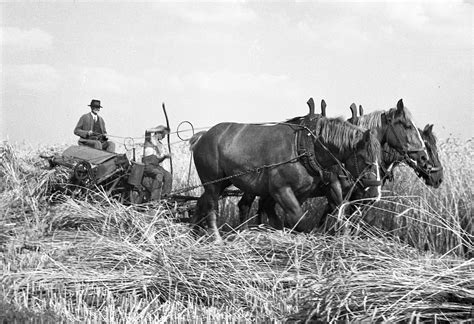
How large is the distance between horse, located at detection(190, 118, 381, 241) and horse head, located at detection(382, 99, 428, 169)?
593mm

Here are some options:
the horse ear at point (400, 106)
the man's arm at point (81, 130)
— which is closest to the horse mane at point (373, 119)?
the horse ear at point (400, 106)

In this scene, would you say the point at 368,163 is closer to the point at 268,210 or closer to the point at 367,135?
the point at 367,135

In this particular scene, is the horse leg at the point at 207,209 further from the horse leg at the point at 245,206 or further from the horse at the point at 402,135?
the horse at the point at 402,135

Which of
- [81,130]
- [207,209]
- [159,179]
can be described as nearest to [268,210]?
[207,209]

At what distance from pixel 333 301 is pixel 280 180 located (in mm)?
3273

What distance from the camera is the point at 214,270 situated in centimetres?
548

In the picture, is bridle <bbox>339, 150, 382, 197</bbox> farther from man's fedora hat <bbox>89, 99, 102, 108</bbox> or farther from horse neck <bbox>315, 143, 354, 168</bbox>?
man's fedora hat <bbox>89, 99, 102, 108</bbox>

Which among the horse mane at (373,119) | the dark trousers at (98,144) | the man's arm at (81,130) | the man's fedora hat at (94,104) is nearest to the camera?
the horse mane at (373,119)

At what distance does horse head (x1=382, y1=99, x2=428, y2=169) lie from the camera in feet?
25.2

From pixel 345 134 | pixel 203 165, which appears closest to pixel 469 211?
pixel 345 134

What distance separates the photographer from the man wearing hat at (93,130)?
9.51 m

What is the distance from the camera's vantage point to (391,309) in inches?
158

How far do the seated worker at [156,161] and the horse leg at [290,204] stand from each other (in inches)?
65.7

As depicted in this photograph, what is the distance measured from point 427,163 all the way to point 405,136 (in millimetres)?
423
